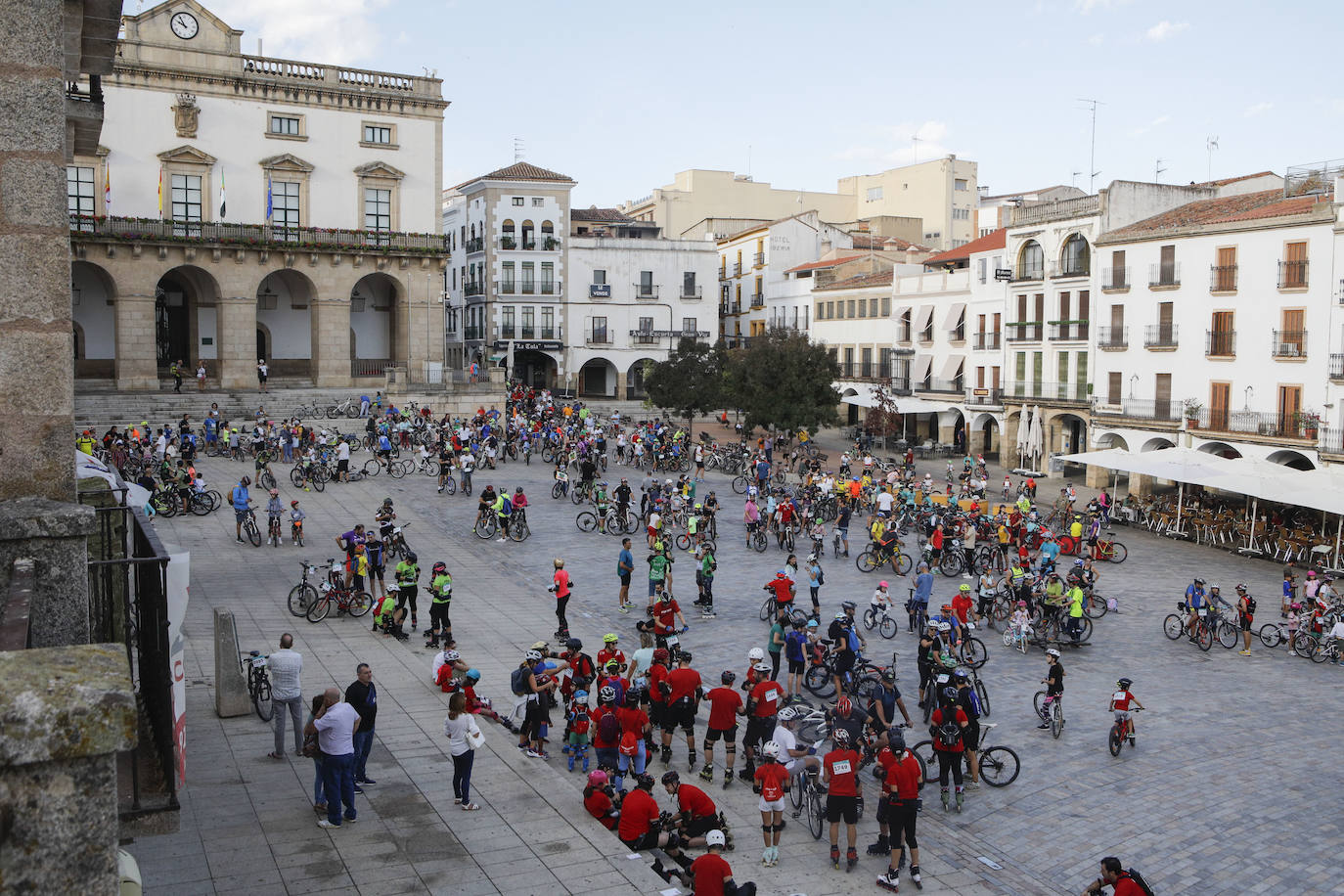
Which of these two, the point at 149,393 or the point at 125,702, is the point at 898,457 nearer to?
the point at 149,393

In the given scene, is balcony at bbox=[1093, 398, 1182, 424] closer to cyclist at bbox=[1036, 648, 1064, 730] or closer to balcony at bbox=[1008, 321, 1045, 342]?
balcony at bbox=[1008, 321, 1045, 342]

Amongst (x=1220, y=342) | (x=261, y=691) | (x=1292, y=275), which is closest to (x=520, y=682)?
(x=261, y=691)

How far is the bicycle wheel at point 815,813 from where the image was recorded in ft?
41.7

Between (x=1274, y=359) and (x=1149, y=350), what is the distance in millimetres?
5947

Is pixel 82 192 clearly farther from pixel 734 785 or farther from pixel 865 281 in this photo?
pixel 734 785

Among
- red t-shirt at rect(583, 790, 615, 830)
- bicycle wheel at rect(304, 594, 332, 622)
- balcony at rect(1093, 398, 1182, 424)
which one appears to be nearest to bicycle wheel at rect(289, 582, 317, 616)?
bicycle wheel at rect(304, 594, 332, 622)

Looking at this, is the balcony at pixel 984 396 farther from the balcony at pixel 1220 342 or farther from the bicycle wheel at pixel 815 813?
the bicycle wheel at pixel 815 813

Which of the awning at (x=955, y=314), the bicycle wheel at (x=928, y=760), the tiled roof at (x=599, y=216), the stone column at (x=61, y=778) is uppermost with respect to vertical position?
the tiled roof at (x=599, y=216)

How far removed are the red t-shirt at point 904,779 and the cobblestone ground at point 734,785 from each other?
3.23 feet

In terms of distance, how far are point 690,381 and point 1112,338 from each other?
19.4m

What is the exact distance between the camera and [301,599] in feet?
64.8

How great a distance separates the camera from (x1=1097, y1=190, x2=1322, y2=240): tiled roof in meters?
39.7

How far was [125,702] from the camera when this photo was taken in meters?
3.29

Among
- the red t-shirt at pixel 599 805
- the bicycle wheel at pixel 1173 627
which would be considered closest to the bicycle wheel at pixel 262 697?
the red t-shirt at pixel 599 805
